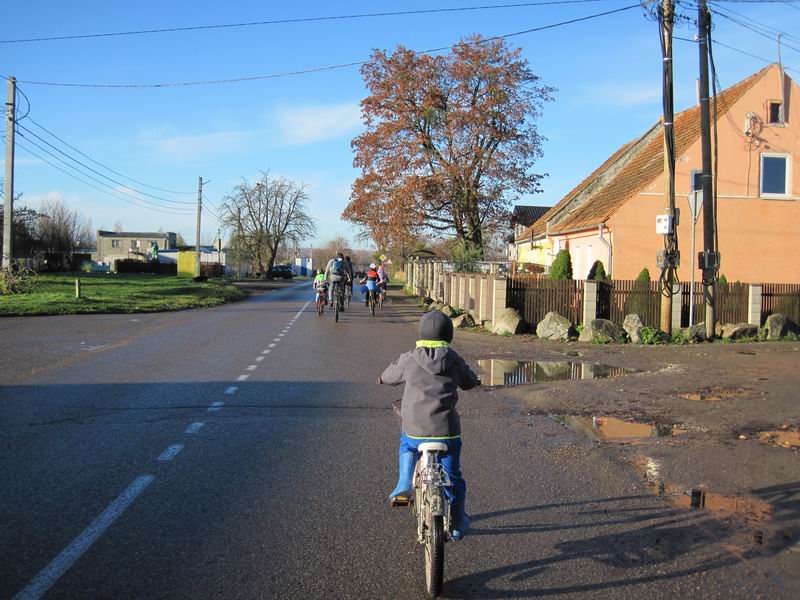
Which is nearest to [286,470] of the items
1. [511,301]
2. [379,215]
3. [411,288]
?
[511,301]

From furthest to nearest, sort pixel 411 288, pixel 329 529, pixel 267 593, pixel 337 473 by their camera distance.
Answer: pixel 411 288, pixel 337 473, pixel 329 529, pixel 267 593

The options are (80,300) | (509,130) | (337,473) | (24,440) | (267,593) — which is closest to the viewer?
(267,593)

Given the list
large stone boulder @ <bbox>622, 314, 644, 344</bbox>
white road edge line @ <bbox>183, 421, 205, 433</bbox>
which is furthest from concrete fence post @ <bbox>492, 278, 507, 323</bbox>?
white road edge line @ <bbox>183, 421, 205, 433</bbox>

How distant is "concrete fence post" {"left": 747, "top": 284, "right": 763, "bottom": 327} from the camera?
19734 millimetres

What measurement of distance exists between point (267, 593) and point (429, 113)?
125 feet

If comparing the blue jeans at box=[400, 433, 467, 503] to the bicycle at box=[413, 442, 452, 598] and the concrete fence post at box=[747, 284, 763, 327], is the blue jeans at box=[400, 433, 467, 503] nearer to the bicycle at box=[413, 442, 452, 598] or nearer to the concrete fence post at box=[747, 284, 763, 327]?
the bicycle at box=[413, 442, 452, 598]

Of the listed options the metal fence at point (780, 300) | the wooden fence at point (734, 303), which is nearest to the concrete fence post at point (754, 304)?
the wooden fence at point (734, 303)

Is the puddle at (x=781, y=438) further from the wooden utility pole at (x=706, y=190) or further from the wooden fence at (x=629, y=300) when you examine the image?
the wooden fence at (x=629, y=300)

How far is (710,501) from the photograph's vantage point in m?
6.07

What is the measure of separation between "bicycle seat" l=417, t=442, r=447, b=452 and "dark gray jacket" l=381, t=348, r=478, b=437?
134 millimetres

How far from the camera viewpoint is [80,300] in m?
29.1

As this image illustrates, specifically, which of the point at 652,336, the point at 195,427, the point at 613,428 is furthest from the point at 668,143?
the point at 195,427

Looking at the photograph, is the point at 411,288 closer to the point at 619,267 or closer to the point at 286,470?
the point at 619,267

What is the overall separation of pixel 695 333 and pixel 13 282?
25.8 m
